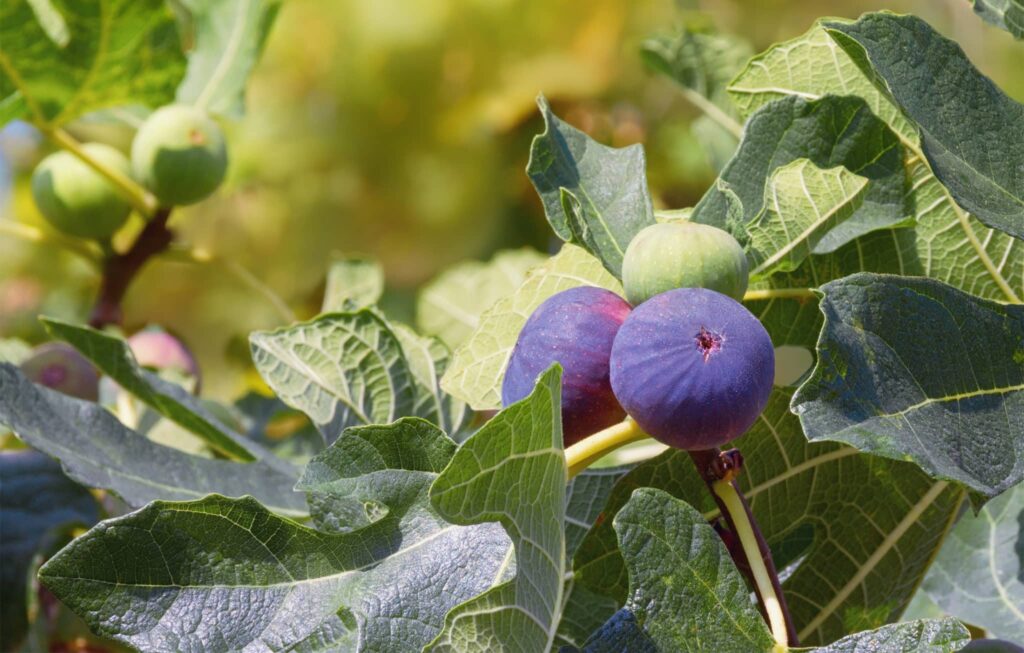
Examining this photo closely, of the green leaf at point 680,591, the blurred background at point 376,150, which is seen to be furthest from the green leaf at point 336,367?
the blurred background at point 376,150

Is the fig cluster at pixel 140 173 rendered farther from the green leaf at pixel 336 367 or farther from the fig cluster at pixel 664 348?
the fig cluster at pixel 664 348

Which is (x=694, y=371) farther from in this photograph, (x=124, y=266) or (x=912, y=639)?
(x=124, y=266)

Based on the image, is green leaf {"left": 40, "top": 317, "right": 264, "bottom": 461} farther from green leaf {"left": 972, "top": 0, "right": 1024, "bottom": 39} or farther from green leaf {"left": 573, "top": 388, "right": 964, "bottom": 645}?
green leaf {"left": 972, "top": 0, "right": 1024, "bottom": 39}

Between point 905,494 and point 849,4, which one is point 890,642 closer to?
point 905,494

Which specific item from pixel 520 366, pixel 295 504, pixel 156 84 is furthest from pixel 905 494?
pixel 156 84

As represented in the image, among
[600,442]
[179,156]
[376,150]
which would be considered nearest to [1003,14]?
[600,442]

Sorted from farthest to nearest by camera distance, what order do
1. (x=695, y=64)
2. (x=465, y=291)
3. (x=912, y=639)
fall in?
1. (x=465, y=291)
2. (x=695, y=64)
3. (x=912, y=639)
